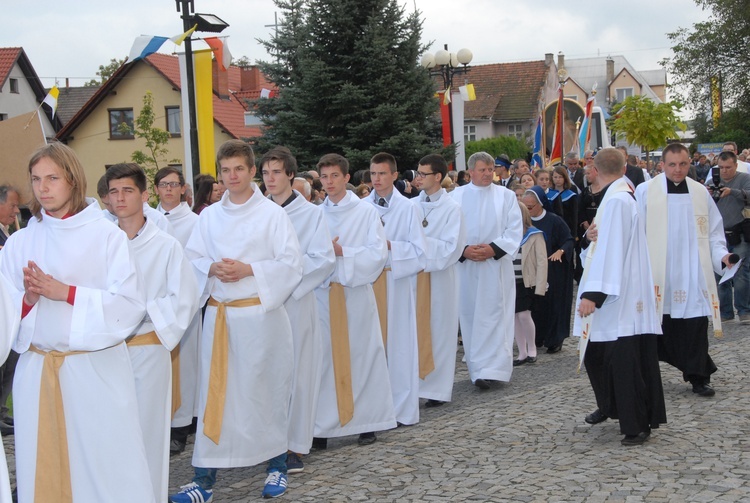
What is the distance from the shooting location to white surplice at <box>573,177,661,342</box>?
666 centimetres

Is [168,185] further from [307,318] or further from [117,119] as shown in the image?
[117,119]

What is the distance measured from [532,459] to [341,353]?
5.30 feet

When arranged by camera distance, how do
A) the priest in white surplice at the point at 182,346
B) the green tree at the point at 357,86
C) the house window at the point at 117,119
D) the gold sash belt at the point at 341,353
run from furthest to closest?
the house window at the point at 117,119 → the green tree at the point at 357,86 → the priest in white surplice at the point at 182,346 → the gold sash belt at the point at 341,353

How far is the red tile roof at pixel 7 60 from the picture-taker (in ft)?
158

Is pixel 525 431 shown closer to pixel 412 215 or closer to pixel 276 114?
pixel 412 215

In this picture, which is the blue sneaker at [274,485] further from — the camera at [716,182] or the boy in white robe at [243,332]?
the camera at [716,182]

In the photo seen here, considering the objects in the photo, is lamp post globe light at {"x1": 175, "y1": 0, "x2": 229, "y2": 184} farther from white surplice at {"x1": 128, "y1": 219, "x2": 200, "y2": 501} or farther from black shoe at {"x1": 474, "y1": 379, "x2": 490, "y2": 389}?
white surplice at {"x1": 128, "y1": 219, "x2": 200, "y2": 501}

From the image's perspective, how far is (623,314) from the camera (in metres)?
6.71

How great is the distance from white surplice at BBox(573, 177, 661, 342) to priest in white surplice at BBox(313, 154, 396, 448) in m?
1.59

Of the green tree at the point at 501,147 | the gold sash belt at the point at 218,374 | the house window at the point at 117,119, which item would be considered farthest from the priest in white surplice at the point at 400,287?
the green tree at the point at 501,147

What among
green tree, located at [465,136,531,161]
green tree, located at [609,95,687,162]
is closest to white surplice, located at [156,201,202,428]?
green tree, located at [609,95,687,162]

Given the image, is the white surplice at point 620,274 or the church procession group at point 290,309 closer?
the church procession group at point 290,309

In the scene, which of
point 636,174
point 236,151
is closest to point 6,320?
point 236,151

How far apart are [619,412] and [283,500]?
94.8 inches
